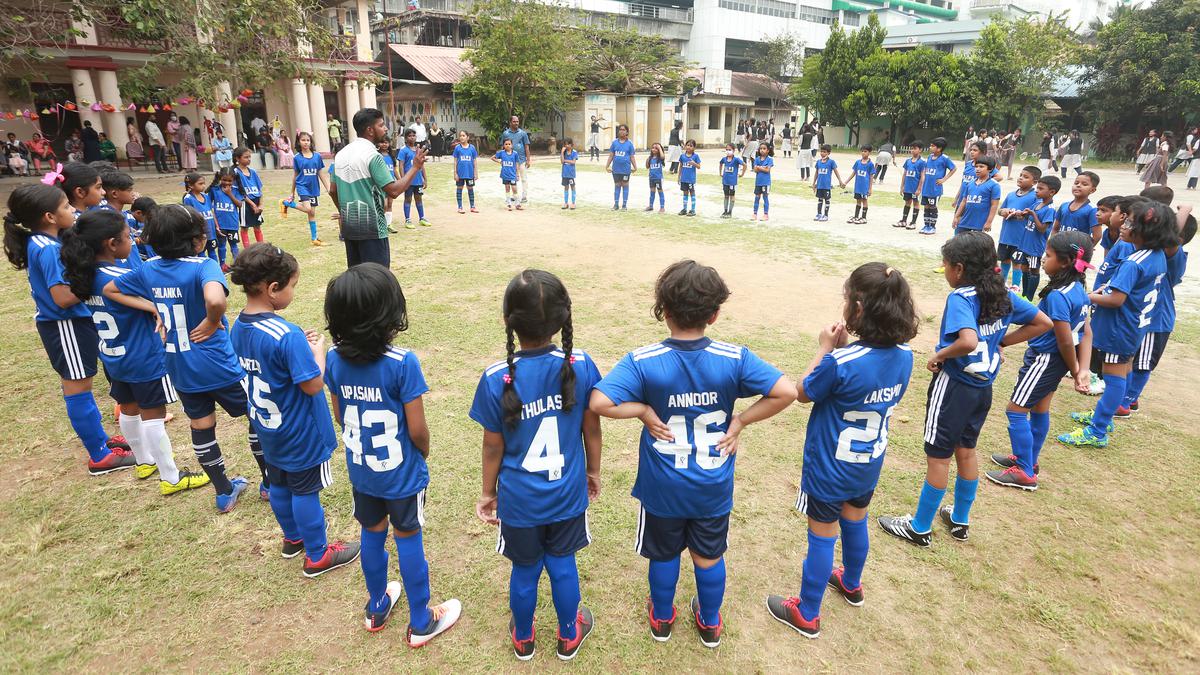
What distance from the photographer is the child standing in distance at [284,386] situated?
8.98 feet

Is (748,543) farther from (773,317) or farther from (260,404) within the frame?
(773,317)

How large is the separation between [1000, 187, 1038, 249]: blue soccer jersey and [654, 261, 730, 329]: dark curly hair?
6858 mm

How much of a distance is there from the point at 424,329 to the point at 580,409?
4.78m

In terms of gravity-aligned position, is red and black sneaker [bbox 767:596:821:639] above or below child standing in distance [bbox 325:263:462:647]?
below

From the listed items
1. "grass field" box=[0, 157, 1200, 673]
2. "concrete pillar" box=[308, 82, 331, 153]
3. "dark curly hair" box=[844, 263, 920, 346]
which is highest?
"concrete pillar" box=[308, 82, 331, 153]

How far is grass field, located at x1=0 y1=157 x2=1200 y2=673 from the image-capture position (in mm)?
2777

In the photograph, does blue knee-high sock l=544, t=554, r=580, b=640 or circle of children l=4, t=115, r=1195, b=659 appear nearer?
circle of children l=4, t=115, r=1195, b=659

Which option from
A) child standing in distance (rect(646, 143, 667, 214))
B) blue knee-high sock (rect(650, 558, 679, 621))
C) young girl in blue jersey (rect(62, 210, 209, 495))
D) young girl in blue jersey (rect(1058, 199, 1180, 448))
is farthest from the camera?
child standing in distance (rect(646, 143, 667, 214))

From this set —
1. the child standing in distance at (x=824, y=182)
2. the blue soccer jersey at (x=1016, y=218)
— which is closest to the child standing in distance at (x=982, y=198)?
the blue soccer jersey at (x=1016, y=218)

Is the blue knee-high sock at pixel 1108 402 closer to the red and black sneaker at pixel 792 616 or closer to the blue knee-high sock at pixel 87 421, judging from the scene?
the red and black sneaker at pixel 792 616

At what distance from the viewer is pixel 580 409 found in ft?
8.04

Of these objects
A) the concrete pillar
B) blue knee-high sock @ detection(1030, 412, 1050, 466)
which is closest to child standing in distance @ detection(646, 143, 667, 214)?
blue knee-high sock @ detection(1030, 412, 1050, 466)

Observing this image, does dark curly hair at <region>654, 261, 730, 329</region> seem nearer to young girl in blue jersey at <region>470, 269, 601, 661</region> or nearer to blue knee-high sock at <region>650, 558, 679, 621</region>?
young girl in blue jersey at <region>470, 269, 601, 661</region>

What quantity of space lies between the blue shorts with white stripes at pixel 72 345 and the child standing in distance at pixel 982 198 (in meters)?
9.45
